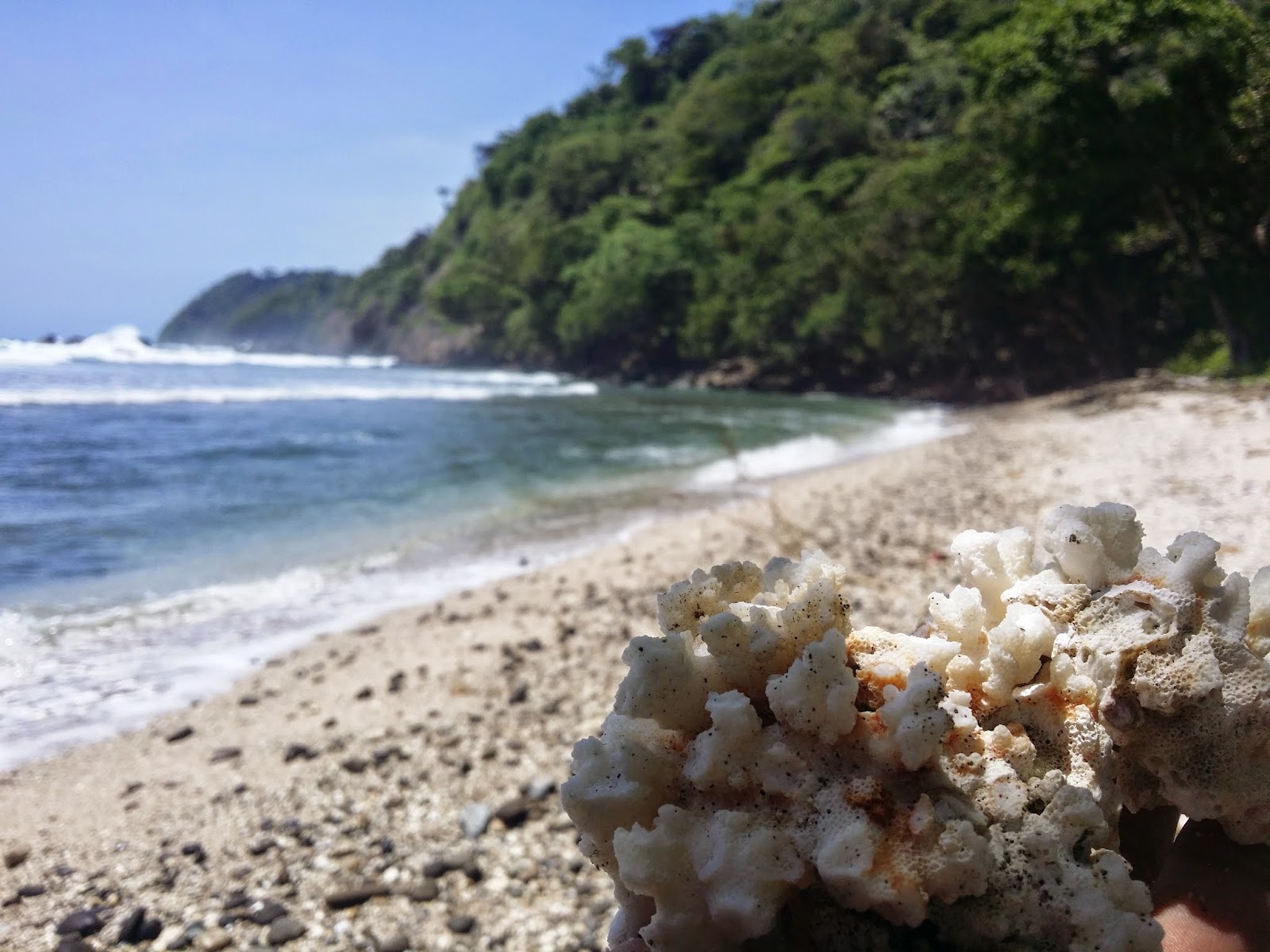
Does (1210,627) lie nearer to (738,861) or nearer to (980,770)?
(980,770)

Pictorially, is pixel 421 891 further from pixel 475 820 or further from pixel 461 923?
pixel 475 820

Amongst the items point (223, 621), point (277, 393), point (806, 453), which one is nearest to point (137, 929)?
point (223, 621)

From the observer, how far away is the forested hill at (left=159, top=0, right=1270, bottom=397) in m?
20.3

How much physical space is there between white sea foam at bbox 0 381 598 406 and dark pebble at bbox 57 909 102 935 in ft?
104

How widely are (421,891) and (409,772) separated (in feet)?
3.87

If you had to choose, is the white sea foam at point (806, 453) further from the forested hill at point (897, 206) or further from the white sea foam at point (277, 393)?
the white sea foam at point (277, 393)

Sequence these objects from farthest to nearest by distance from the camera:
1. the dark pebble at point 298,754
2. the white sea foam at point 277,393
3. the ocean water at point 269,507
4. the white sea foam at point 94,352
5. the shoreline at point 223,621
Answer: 1. the white sea foam at point 94,352
2. the white sea foam at point 277,393
3. the ocean water at point 269,507
4. the shoreline at point 223,621
5. the dark pebble at point 298,754

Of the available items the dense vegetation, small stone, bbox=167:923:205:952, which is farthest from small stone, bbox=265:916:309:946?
the dense vegetation

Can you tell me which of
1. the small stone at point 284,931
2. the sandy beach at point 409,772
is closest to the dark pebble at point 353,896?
the sandy beach at point 409,772

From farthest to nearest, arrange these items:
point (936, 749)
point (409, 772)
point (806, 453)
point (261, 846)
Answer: point (806, 453) < point (409, 772) < point (261, 846) < point (936, 749)

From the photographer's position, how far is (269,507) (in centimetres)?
1419

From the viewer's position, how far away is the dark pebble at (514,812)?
4207 millimetres

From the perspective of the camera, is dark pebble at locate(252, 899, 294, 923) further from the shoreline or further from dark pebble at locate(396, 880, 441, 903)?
the shoreline

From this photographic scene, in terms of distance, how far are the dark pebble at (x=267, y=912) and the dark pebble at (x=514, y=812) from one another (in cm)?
106
